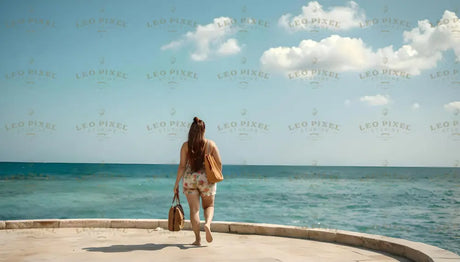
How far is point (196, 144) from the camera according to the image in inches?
241

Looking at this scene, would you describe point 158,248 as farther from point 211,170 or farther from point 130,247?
point 211,170

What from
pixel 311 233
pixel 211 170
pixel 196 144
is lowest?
pixel 311 233

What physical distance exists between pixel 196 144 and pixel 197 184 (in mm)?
544

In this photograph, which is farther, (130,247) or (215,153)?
(130,247)

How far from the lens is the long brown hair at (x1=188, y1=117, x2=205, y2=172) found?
6.13m

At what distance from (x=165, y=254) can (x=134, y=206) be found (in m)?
27.7

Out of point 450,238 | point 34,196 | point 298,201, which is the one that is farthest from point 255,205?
point 34,196

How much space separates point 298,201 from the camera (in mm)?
36406

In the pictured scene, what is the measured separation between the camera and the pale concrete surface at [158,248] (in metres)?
5.64

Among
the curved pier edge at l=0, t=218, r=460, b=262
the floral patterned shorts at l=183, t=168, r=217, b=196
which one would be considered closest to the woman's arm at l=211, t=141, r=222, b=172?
the floral patterned shorts at l=183, t=168, r=217, b=196

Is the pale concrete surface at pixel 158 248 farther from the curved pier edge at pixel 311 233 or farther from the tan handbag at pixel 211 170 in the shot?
the tan handbag at pixel 211 170

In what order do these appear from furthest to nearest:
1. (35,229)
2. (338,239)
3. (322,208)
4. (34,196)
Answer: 1. (34,196)
2. (322,208)
3. (35,229)
4. (338,239)

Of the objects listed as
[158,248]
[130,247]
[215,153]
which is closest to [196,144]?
[215,153]

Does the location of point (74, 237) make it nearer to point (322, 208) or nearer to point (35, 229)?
point (35, 229)
